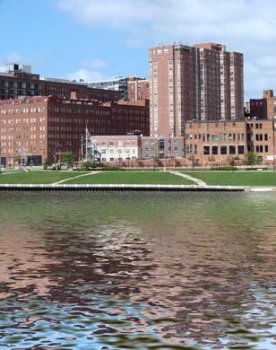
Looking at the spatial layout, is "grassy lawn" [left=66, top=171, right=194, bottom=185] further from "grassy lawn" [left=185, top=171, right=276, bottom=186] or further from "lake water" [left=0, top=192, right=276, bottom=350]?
"lake water" [left=0, top=192, right=276, bottom=350]

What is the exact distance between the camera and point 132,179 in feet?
438

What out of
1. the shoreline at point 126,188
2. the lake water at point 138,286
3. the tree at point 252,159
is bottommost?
the shoreline at point 126,188

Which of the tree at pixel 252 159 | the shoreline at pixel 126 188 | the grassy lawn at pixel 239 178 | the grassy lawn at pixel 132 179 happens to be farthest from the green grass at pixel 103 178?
the tree at pixel 252 159

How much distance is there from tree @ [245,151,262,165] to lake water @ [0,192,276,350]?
135 meters

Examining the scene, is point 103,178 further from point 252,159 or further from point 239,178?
point 252,159

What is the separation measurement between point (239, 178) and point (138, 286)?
104576mm

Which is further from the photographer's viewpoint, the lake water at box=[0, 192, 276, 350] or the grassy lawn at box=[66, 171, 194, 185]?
the grassy lawn at box=[66, 171, 194, 185]

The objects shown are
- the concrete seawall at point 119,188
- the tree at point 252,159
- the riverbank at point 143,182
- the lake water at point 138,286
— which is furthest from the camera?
the tree at point 252,159

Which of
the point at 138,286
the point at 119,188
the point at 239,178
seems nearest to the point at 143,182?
the point at 119,188

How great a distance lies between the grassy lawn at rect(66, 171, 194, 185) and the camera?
129 meters

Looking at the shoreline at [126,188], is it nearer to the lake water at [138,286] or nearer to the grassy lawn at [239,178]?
the grassy lawn at [239,178]

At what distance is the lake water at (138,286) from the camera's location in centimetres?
1884

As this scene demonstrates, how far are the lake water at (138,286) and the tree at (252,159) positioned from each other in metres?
135

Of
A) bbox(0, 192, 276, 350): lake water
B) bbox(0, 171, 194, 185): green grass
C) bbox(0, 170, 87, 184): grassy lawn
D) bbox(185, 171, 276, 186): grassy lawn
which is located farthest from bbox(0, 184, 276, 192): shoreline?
bbox(0, 192, 276, 350): lake water
